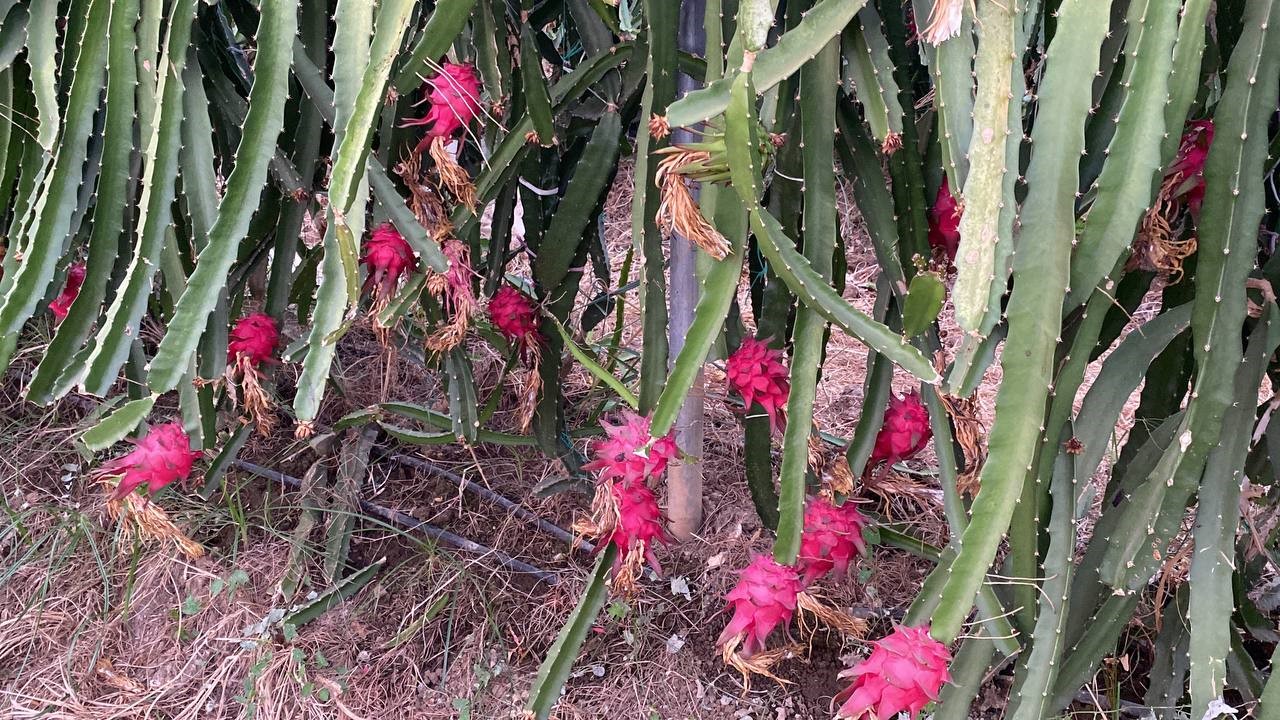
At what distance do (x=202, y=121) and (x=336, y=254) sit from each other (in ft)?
1.20

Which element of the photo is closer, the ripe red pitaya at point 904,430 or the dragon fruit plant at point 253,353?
the ripe red pitaya at point 904,430

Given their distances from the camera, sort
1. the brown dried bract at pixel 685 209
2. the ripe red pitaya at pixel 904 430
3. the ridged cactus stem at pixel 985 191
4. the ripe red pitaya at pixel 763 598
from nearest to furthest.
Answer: the ridged cactus stem at pixel 985 191
the brown dried bract at pixel 685 209
the ripe red pitaya at pixel 763 598
the ripe red pitaya at pixel 904 430

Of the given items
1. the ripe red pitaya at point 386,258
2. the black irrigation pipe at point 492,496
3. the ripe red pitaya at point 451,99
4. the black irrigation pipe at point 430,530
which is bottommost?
the black irrigation pipe at point 430,530

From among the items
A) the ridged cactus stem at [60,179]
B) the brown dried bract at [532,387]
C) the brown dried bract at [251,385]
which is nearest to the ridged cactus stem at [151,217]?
the ridged cactus stem at [60,179]

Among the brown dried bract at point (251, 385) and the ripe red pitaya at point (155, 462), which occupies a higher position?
the brown dried bract at point (251, 385)

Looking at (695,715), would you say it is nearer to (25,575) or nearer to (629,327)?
(629,327)

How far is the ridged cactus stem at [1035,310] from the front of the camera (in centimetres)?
86

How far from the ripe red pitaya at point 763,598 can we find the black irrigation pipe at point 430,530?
686 millimetres

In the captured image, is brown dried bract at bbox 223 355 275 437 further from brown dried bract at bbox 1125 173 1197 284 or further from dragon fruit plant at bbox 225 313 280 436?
brown dried bract at bbox 1125 173 1197 284

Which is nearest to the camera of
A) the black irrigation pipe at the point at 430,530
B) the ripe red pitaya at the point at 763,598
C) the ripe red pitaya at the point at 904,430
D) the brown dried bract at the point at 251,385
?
the ripe red pitaya at the point at 763,598

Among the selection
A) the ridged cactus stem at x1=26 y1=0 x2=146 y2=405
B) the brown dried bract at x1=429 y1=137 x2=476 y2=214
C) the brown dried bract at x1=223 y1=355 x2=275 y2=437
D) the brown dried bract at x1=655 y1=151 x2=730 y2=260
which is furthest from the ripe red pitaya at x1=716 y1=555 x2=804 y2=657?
the ridged cactus stem at x1=26 y1=0 x2=146 y2=405

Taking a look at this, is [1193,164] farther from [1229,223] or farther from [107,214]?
[107,214]

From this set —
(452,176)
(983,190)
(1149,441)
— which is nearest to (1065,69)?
(983,190)

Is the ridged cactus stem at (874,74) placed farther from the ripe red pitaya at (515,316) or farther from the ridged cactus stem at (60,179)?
the ridged cactus stem at (60,179)
